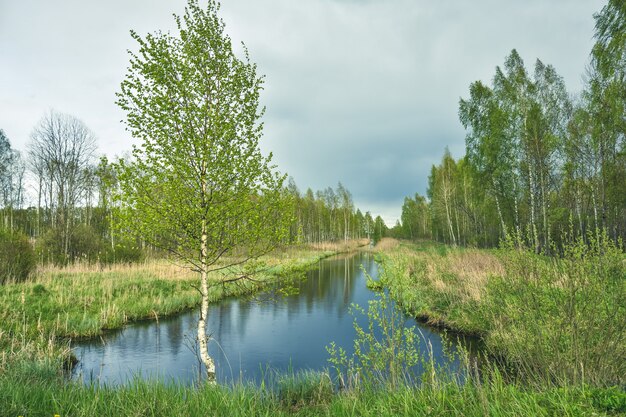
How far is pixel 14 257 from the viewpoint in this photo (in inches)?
627

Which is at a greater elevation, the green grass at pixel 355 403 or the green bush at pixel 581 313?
the green bush at pixel 581 313

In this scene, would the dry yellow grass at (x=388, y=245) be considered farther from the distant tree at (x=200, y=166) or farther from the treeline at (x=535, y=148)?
the distant tree at (x=200, y=166)

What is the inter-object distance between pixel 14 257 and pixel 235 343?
12285mm

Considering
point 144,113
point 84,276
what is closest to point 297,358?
point 144,113

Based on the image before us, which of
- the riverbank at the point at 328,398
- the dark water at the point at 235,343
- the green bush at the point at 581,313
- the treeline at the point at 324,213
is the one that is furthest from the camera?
the treeline at the point at 324,213

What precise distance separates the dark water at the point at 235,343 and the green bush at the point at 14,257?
7.24 metres

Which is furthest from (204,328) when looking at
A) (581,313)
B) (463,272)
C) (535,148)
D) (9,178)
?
(9,178)

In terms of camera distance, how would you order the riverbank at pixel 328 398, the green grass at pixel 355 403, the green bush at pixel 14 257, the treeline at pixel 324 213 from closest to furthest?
the green grass at pixel 355 403 → the riverbank at pixel 328 398 → the green bush at pixel 14 257 → the treeline at pixel 324 213

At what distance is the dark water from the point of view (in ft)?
31.3

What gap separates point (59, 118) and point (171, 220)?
2941 cm

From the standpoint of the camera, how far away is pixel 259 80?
8.45 metres

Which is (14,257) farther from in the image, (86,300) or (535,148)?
(535,148)

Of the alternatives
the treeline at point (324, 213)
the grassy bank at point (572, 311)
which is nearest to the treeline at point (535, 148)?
the grassy bank at point (572, 311)

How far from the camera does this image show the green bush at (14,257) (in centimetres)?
1551
